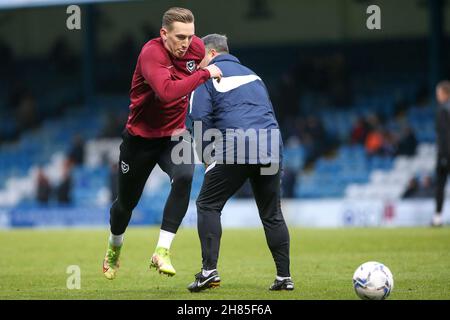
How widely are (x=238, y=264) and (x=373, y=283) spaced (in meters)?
4.35

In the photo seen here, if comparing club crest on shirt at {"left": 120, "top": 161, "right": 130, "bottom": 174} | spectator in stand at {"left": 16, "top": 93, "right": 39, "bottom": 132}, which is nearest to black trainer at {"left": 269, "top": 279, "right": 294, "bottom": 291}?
club crest on shirt at {"left": 120, "top": 161, "right": 130, "bottom": 174}

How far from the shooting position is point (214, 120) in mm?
9125

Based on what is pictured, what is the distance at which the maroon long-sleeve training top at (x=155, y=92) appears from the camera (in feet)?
29.2

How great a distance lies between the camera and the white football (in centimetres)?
827

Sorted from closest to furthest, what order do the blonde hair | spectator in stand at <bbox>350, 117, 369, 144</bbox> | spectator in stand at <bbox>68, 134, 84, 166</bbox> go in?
the blonde hair, spectator in stand at <bbox>350, 117, 369, 144</bbox>, spectator in stand at <bbox>68, 134, 84, 166</bbox>

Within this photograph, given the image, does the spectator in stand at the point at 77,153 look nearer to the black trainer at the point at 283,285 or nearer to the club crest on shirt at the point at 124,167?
the club crest on shirt at the point at 124,167

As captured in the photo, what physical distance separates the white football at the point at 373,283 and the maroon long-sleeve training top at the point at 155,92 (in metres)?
2.26

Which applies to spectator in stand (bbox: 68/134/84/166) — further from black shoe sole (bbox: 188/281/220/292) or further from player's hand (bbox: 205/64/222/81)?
player's hand (bbox: 205/64/222/81)

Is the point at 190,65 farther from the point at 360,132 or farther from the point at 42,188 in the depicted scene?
the point at 42,188

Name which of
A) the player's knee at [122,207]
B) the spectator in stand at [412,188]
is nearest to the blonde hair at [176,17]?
the player's knee at [122,207]

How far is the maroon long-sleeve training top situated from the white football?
2262mm
